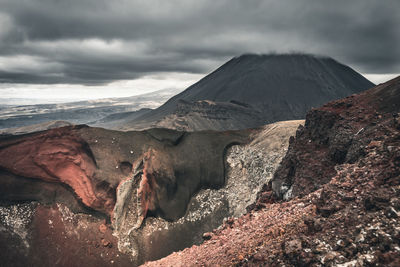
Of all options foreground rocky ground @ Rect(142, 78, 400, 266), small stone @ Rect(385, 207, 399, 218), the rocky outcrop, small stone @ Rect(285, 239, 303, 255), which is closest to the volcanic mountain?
the rocky outcrop

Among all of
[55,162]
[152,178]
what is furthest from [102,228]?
[55,162]

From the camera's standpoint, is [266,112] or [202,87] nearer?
[266,112]

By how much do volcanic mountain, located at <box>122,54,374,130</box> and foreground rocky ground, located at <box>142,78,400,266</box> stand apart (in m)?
74.6

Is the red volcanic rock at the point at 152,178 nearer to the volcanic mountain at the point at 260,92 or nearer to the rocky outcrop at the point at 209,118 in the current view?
the rocky outcrop at the point at 209,118

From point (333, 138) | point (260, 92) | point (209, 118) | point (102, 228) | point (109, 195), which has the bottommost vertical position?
point (102, 228)

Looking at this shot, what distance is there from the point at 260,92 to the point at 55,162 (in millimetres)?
143598

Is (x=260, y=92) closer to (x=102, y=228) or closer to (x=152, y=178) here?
(x=152, y=178)

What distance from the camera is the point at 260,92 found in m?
→ 152

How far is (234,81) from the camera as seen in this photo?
168 m

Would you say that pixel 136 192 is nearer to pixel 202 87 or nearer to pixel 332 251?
pixel 332 251

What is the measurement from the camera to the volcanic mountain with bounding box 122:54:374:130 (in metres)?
101

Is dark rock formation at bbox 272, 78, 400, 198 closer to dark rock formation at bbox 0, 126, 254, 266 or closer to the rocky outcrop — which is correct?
dark rock formation at bbox 0, 126, 254, 266

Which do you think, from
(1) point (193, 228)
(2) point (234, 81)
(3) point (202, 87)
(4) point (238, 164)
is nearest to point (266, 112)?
(2) point (234, 81)

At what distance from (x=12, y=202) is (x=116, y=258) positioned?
10507 mm
